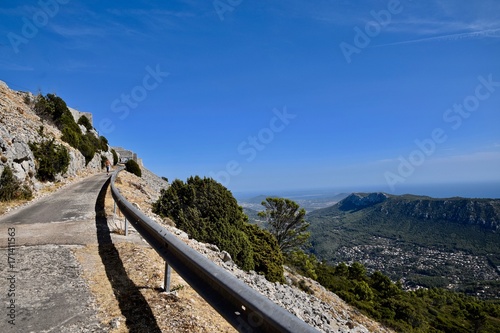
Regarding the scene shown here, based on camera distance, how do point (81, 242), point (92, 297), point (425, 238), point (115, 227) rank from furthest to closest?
point (425, 238), point (115, 227), point (81, 242), point (92, 297)

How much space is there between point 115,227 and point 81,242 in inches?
66.0

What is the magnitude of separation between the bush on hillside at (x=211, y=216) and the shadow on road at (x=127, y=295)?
5.71m

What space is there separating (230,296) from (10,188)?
14.5 meters

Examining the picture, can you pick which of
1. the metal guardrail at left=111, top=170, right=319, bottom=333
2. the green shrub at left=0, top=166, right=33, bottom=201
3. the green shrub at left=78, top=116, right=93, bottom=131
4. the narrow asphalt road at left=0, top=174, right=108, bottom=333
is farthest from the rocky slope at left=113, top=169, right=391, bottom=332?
the green shrub at left=78, top=116, right=93, bottom=131

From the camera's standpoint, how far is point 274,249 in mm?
17297

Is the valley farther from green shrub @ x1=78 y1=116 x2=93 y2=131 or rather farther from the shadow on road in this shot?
the shadow on road

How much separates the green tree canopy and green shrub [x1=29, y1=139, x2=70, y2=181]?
22428 mm

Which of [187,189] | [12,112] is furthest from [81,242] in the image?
[12,112]

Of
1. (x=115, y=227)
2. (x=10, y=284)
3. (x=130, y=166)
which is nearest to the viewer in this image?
(x=10, y=284)

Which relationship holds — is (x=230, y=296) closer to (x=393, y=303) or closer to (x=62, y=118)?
(x=393, y=303)

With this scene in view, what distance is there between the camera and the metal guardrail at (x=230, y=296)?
2047 millimetres

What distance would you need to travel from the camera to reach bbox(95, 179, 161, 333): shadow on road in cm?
336

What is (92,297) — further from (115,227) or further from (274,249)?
(274,249)

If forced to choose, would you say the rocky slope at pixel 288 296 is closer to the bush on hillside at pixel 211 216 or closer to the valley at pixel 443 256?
the bush on hillside at pixel 211 216
